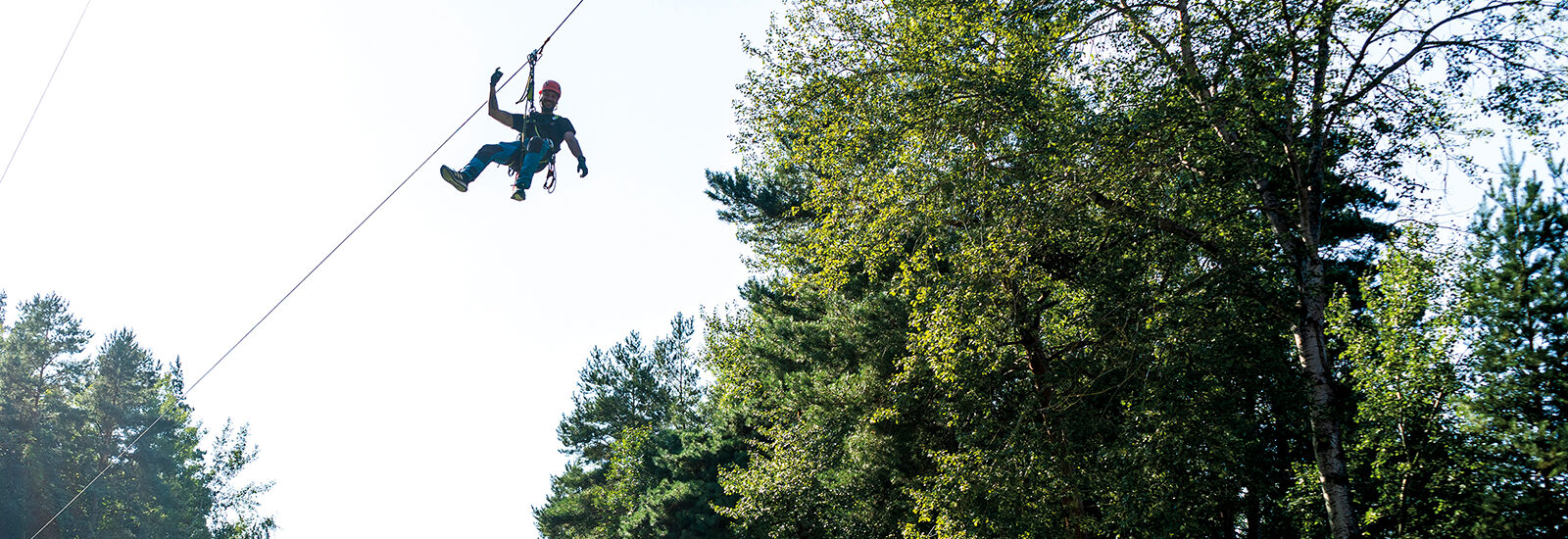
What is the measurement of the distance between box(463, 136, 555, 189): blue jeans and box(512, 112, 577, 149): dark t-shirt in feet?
0.20

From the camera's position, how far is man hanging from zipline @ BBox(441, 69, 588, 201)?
9.88m

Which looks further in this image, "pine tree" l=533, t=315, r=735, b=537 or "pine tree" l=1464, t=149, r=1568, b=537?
"pine tree" l=533, t=315, r=735, b=537

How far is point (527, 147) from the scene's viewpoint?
9977 mm

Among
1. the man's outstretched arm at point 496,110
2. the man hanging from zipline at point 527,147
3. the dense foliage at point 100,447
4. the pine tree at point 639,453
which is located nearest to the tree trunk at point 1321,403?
the man hanging from zipline at point 527,147

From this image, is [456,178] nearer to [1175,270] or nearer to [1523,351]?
[1175,270]

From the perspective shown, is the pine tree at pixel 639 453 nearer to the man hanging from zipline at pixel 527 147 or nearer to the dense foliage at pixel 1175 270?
the dense foliage at pixel 1175 270

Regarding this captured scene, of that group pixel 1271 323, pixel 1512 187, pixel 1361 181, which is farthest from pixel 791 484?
pixel 1512 187

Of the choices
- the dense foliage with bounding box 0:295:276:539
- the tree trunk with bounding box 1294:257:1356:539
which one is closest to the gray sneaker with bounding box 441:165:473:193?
the tree trunk with bounding box 1294:257:1356:539

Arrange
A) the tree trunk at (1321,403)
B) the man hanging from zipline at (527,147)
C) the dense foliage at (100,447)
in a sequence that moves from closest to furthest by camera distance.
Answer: the man hanging from zipline at (527,147) < the tree trunk at (1321,403) < the dense foliage at (100,447)

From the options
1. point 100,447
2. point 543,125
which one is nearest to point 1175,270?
point 543,125

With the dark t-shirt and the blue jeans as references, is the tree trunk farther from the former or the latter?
the blue jeans

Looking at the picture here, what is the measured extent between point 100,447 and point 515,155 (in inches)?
1671

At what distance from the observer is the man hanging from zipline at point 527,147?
32.4 ft

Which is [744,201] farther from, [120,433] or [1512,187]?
[120,433]
